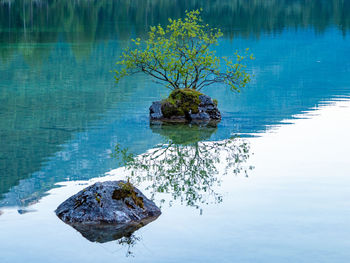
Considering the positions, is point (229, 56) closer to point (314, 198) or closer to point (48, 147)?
point (48, 147)

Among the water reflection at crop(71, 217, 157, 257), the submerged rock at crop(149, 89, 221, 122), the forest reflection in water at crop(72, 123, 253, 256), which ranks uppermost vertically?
the submerged rock at crop(149, 89, 221, 122)

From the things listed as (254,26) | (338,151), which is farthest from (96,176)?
(254,26)

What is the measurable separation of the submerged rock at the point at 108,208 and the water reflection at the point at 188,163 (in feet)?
7.34

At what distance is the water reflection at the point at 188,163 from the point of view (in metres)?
22.4

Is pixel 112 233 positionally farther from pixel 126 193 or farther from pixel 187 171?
pixel 187 171

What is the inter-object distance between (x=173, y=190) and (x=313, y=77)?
4859cm

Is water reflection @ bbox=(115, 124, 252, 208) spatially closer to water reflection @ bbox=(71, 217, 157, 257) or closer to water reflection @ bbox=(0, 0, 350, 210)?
water reflection @ bbox=(0, 0, 350, 210)

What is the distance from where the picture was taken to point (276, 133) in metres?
33.9

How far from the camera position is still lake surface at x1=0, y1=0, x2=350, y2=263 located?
56.9ft

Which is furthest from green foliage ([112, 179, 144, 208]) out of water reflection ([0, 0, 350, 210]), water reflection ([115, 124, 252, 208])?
water reflection ([0, 0, 350, 210])

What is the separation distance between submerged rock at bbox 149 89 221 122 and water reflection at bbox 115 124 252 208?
2057 mm

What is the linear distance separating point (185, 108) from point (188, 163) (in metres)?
9.81

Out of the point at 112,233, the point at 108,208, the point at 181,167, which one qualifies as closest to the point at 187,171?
the point at 181,167

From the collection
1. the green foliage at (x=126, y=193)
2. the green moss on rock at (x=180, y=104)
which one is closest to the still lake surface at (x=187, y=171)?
the green foliage at (x=126, y=193)
